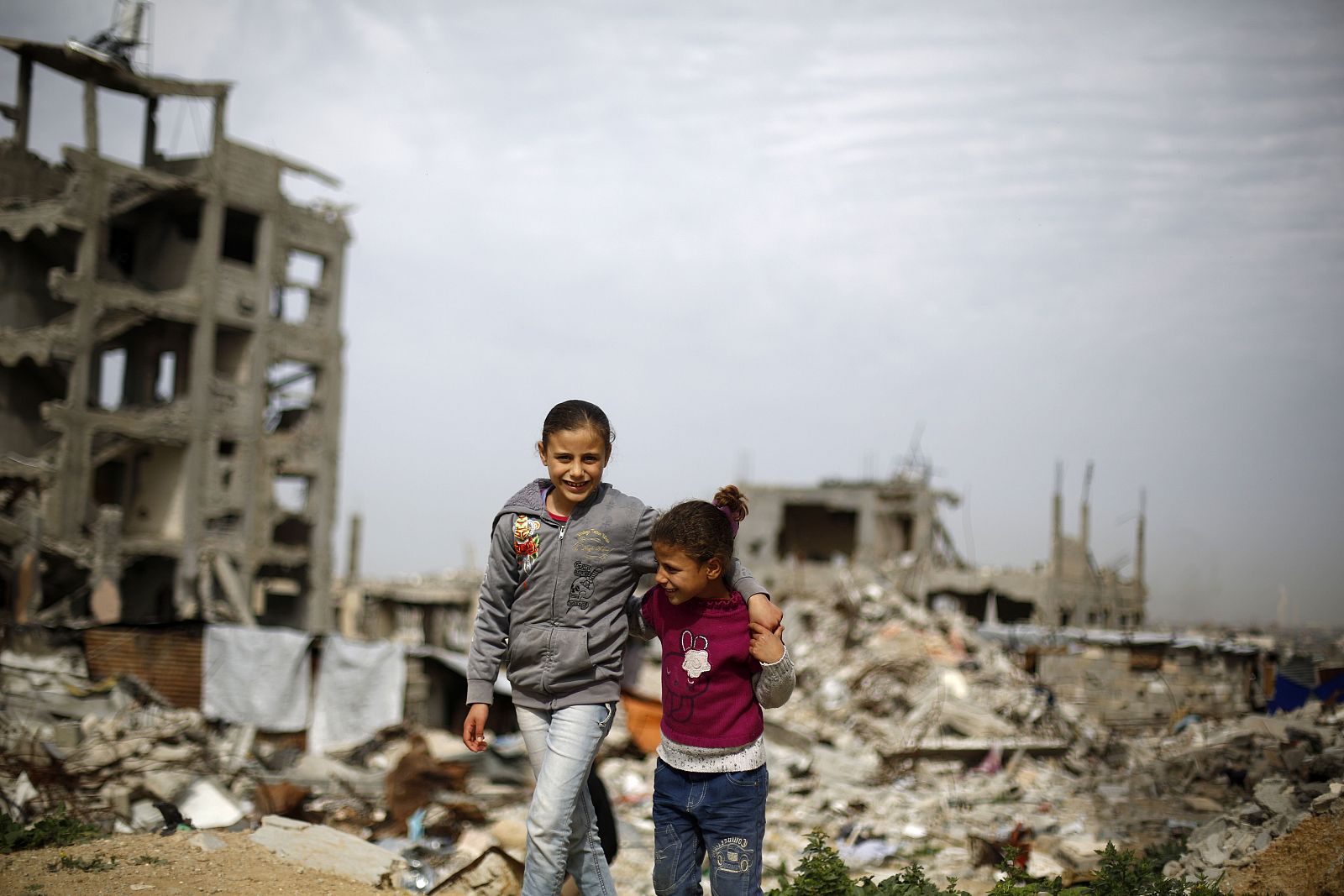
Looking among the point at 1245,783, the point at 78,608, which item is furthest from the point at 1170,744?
the point at 78,608

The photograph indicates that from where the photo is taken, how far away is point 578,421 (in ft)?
10.5

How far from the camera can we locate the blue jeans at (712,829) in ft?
9.89

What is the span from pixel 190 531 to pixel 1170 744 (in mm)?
21882

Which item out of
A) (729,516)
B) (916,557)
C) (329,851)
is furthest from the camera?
(916,557)

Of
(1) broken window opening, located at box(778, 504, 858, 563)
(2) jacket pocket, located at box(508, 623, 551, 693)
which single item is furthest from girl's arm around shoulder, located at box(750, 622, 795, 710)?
(1) broken window opening, located at box(778, 504, 858, 563)

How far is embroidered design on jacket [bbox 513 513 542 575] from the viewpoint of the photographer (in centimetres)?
322

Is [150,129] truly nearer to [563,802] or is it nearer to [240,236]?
[240,236]

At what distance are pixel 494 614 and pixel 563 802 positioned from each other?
2.15ft

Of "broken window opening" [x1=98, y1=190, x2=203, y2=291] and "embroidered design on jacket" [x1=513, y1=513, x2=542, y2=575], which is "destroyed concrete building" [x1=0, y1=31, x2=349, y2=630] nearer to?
"broken window opening" [x1=98, y1=190, x2=203, y2=291]

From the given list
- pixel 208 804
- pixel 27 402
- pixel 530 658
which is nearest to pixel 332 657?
pixel 208 804

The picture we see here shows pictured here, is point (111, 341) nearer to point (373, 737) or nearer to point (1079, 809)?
point (373, 737)

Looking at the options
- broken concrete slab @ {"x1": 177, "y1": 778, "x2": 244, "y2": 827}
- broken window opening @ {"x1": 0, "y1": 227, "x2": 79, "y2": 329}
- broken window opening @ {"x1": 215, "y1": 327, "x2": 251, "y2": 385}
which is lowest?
broken concrete slab @ {"x1": 177, "y1": 778, "x2": 244, "y2": 827}

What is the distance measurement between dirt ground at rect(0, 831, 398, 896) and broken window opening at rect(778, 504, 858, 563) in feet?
107

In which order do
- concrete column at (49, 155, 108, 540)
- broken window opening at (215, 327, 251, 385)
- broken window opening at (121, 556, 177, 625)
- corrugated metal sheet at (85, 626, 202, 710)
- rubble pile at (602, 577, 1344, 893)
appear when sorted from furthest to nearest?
broken window opening at (215, 327, 251, 385), broken window opening at (121, 556, 177, 625), concrete column at (49, 155, 108, 540), corrugated metal sheet at (85, 626, 202, 710), rubble pile at (602, 577, 1344, 893)
